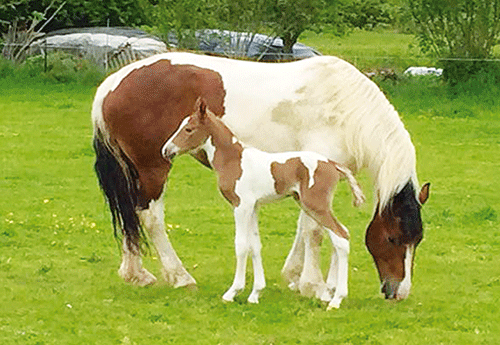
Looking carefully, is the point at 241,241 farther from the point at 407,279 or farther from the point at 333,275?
the point at 407,279

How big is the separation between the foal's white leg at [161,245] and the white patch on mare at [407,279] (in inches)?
59.2

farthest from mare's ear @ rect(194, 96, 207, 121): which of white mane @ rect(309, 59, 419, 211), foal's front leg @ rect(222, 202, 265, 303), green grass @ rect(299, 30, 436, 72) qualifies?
green grass @ rect(299, 30, 436, 72)

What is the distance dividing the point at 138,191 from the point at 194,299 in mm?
1020

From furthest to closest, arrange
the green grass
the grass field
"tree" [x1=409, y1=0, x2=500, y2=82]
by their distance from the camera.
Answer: the green grass, "tree" [x1=409, y1=0, x2=500, y2=82], the grass field

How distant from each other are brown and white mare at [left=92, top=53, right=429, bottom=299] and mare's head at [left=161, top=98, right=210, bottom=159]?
0.49 m

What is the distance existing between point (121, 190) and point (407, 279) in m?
2.12

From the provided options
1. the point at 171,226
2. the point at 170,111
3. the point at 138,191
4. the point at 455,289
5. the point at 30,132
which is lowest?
the point at 30,132

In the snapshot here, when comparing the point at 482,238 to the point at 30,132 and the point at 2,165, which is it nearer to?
the point at 2,165

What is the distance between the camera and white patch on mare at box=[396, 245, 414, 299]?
7.47 meters

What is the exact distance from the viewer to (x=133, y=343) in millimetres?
6379

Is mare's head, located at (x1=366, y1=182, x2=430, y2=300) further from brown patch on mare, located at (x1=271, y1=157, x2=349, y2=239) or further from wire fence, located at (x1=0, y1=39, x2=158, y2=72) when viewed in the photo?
wire fence, located at (x1=0, y1=39, x2=158, y2=72)

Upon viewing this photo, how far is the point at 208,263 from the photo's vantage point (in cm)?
907

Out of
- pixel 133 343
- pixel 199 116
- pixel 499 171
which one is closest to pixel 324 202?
pixel 199 116

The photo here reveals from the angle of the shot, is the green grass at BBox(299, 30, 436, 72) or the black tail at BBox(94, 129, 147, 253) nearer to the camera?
the black tail at BBox(94, 129, 147, 253)
